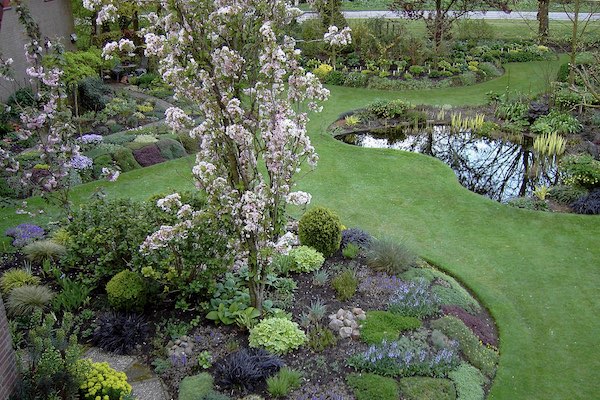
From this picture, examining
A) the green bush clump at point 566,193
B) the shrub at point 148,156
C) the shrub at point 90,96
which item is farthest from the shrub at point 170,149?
the green bush clump at point 566,193

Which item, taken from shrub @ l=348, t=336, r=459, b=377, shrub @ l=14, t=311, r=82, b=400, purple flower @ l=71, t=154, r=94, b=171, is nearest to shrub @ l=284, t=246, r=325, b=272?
shrub @ l=348, t=336, r=459, b=377

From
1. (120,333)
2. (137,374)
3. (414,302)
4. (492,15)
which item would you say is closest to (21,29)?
(120,333)

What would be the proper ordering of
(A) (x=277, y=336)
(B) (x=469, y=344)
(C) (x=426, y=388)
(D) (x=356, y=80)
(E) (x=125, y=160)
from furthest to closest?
(D) (x=356, y=80) → (E) (x=125, y=160) → (B) (x=469, y=344) → (A) (x=277, y=336) → (C) (x=426, y=388)

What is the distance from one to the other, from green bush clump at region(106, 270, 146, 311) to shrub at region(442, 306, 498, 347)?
4.60 meters

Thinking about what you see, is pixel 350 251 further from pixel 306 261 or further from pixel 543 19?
pixel 543 19

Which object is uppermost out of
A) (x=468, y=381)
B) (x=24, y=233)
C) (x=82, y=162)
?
(x=82, y=162)

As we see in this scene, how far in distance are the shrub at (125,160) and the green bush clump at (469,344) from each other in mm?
8908

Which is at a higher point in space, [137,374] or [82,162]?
[82,162]

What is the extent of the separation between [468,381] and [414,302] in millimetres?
1535

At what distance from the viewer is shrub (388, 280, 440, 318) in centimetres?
855

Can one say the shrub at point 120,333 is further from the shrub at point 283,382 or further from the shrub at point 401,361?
the shrub at point 401,361

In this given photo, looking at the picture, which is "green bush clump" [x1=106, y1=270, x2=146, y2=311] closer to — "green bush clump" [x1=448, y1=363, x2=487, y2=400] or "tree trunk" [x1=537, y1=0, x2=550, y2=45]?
"green bush clump" [x1=448, y1=363, x2=487, y2=400]

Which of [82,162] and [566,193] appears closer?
[566,193]

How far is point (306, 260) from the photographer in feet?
31.7
